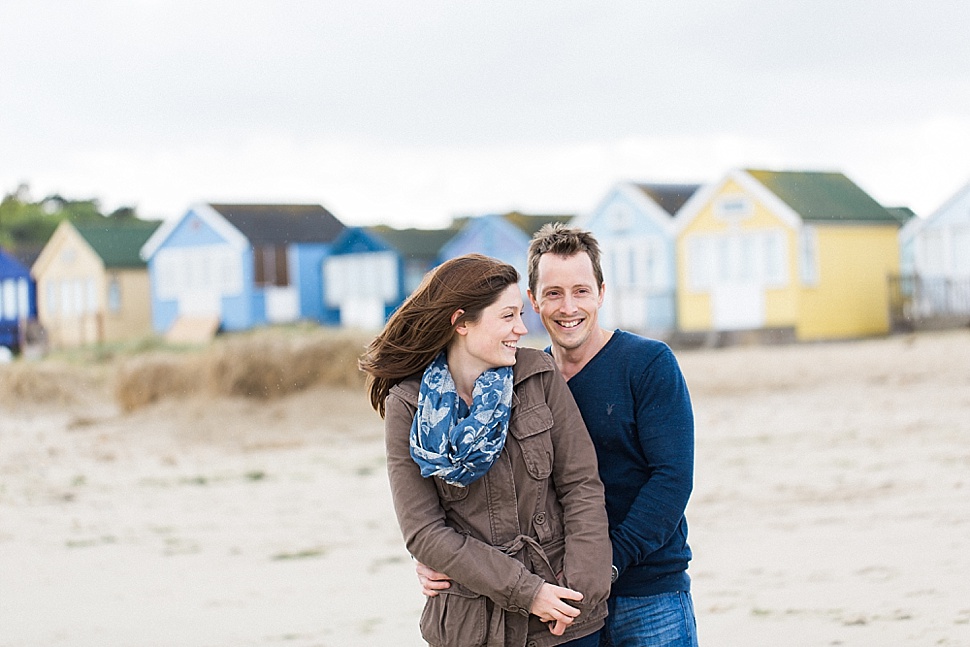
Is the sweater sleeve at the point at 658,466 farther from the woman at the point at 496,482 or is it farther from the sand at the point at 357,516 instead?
the sand at the point at 357,516

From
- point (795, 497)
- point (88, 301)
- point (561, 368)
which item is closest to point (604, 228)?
point (88, 301)

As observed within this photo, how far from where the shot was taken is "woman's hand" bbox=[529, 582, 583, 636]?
238 cm

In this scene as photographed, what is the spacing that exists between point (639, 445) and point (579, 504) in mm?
235

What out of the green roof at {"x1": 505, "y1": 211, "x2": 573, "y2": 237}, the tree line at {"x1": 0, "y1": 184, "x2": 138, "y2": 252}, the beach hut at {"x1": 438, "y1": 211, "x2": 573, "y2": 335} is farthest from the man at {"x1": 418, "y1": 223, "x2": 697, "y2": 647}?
the tree line at {"x1": 0, "y1": 184, "x2": 138, "y2": 252}

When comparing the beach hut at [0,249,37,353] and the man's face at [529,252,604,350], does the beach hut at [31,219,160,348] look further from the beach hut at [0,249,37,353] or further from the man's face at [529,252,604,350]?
the man's face at [529,252,604,350]

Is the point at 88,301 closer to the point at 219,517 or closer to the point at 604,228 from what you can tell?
the point at 604,228

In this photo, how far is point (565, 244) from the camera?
8.55 feet

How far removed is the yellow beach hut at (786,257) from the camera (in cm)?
1766

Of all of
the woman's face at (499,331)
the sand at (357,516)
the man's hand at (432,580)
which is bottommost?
the sand at (357,516)

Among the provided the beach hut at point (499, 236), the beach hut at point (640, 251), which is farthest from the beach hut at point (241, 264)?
the beach hut at point (640, 251)

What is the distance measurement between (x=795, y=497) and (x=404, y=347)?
6.70 metres

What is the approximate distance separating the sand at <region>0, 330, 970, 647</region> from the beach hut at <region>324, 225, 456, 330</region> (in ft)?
19.4

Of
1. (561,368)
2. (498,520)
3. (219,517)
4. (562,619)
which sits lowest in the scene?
(219,517)

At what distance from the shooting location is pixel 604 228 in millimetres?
20625
